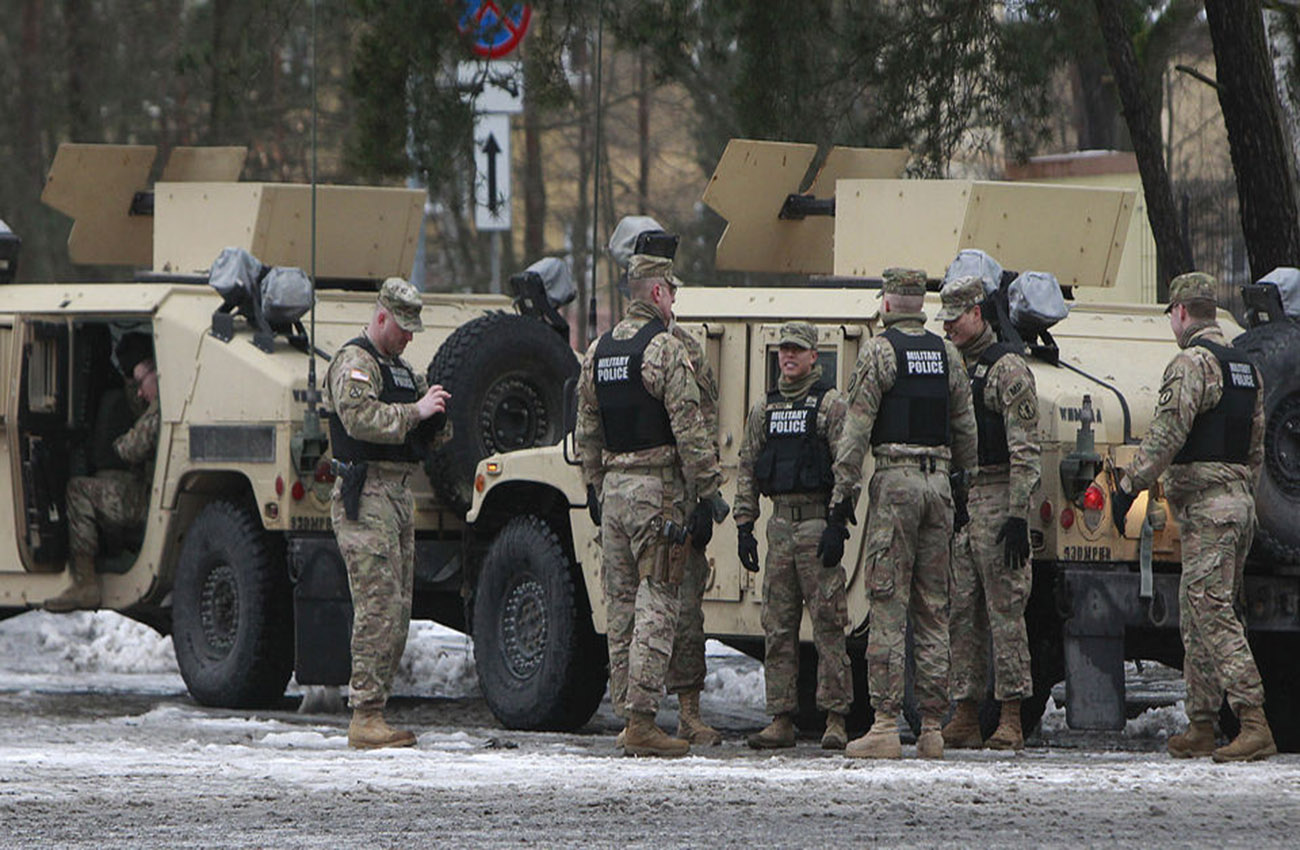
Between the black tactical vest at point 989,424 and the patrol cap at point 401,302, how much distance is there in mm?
2262

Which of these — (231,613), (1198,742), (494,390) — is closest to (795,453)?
(1198,742)

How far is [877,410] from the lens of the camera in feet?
33.9

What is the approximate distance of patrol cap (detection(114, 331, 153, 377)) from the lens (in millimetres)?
14016

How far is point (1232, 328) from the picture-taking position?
11891mm

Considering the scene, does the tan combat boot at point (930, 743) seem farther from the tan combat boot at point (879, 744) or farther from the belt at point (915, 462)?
the belt at point (915, 462)

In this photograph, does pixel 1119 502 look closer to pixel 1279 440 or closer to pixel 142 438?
pixel 1279 440

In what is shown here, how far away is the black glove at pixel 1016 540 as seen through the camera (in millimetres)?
10367

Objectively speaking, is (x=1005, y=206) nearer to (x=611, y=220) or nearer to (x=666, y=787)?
(x=666, y=787)

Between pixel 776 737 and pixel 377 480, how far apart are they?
192 centimetres

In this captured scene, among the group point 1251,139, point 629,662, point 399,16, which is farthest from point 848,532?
point 399,16

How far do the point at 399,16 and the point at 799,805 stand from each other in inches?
320

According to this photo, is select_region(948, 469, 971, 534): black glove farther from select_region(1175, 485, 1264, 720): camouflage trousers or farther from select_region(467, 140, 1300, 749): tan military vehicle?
select_region(1175, 485, 1264, 720): camouflage trousers

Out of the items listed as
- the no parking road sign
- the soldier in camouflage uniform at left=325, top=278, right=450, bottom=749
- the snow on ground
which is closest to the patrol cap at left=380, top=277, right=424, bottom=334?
the soldier in camouflage uniform at left=325, top=278, right=450, bottom=749

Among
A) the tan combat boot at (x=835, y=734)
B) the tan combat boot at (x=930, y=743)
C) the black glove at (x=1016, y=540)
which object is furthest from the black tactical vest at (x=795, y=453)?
the tan combat boot at (x=930, y=743)
